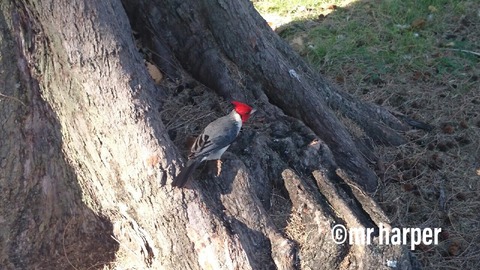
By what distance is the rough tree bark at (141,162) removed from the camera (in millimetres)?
2797

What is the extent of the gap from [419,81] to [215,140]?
2.77 m

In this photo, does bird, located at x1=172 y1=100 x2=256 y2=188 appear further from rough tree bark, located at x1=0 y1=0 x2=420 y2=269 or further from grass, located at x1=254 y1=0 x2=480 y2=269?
grass, located at x1=254 y1=0 x2=480 y2=269

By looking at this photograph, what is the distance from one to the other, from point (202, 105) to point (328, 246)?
121 centimetres

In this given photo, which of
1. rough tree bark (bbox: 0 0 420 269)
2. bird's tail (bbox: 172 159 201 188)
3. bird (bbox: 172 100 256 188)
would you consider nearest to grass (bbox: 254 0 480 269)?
rough tree bark (bbox: 0 0 420 269)

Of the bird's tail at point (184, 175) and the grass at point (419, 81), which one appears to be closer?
the bird's tail at point (184, 175)

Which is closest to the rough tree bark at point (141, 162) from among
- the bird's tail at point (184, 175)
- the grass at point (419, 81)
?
the bird's tail at point (184, 175)

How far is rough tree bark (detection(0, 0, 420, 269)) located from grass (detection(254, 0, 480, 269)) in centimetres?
82

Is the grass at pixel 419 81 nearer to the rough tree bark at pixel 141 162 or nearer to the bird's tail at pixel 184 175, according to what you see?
the rough tree bark at pixel 141 162

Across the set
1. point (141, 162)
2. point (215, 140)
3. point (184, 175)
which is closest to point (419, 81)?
point (215, 140)

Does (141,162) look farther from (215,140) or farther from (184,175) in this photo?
(215,140)

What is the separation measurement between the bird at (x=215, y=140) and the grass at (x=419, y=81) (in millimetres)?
1235

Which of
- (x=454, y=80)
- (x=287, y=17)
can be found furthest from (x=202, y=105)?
(x=287, y=17)

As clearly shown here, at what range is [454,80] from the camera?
17.1ft

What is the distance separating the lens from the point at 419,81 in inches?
207
